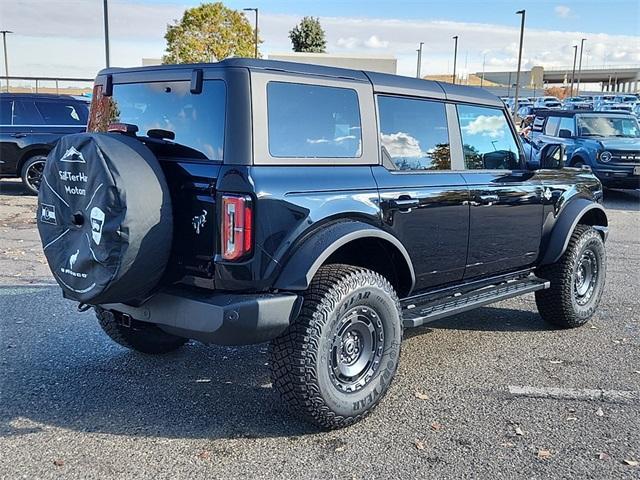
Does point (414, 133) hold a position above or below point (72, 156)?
above

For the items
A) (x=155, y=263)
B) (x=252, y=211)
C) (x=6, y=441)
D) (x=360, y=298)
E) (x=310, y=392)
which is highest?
(x=252, y=211)

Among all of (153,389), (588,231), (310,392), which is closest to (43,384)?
(153,389)

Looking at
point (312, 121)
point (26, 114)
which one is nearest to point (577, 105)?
point (26, 114)

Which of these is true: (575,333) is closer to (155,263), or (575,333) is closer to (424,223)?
(424,223)

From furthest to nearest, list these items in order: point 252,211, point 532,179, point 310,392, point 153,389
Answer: point 532,179
point 153,389
point 310,392
point 252,211

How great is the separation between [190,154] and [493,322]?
341cm

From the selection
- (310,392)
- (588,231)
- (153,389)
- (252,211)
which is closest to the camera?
(252,211)

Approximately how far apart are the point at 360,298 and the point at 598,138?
1192 centimetres

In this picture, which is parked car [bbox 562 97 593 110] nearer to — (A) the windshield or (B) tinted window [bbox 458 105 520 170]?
(A) the windshield

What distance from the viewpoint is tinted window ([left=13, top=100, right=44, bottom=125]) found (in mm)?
12133

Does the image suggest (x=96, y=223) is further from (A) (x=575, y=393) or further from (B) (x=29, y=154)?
(B) (x=29, y=154)

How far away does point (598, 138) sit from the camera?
13.7 m

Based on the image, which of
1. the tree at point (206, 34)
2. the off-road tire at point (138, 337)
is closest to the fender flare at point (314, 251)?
the off-road tire at point (138, 337)

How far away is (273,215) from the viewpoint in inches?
128
